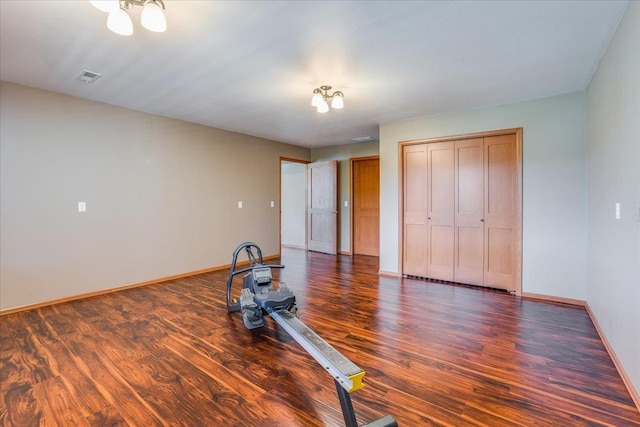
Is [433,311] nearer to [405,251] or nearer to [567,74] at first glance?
[405,251]

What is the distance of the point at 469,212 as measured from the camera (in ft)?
14.0

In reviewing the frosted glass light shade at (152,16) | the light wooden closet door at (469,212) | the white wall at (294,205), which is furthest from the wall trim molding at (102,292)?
the light wooden closet door at (469,212)

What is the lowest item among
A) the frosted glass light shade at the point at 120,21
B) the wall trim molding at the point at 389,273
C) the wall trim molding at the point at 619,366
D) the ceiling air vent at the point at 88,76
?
the wall trim molding at the point at 619,366

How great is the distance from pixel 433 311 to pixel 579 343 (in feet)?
3.93

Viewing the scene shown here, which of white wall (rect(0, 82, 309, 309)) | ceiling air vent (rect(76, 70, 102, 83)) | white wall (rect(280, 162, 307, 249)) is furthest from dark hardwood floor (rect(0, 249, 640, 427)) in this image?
white wall (rect(280, 162, 307, 249))

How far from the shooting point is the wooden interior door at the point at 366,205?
6.59 metres

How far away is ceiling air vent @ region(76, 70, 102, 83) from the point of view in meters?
3.01

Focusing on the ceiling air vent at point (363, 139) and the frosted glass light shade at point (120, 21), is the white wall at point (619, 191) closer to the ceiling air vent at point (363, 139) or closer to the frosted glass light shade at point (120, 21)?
the frosted glass light shade at point (120, 21)

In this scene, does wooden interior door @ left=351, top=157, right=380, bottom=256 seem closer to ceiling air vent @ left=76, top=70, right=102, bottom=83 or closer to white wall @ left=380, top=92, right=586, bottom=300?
white wall @ left=380, top=92, right=586, bottom=300

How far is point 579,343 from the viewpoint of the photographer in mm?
2551

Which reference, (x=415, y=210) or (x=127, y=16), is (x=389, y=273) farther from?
(x=127, y=16)

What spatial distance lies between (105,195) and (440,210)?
4.60m

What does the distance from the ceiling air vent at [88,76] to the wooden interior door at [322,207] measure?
14.8ft

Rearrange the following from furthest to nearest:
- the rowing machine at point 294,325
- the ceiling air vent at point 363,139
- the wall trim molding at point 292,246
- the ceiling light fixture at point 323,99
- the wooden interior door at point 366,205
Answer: the wall trim molding at point 292,246, the wooden interior door at point 366,205, the ceiling air vent at point 363,139, the ceiling light fixture at point 323,99, the rowing machine at point 294,325
